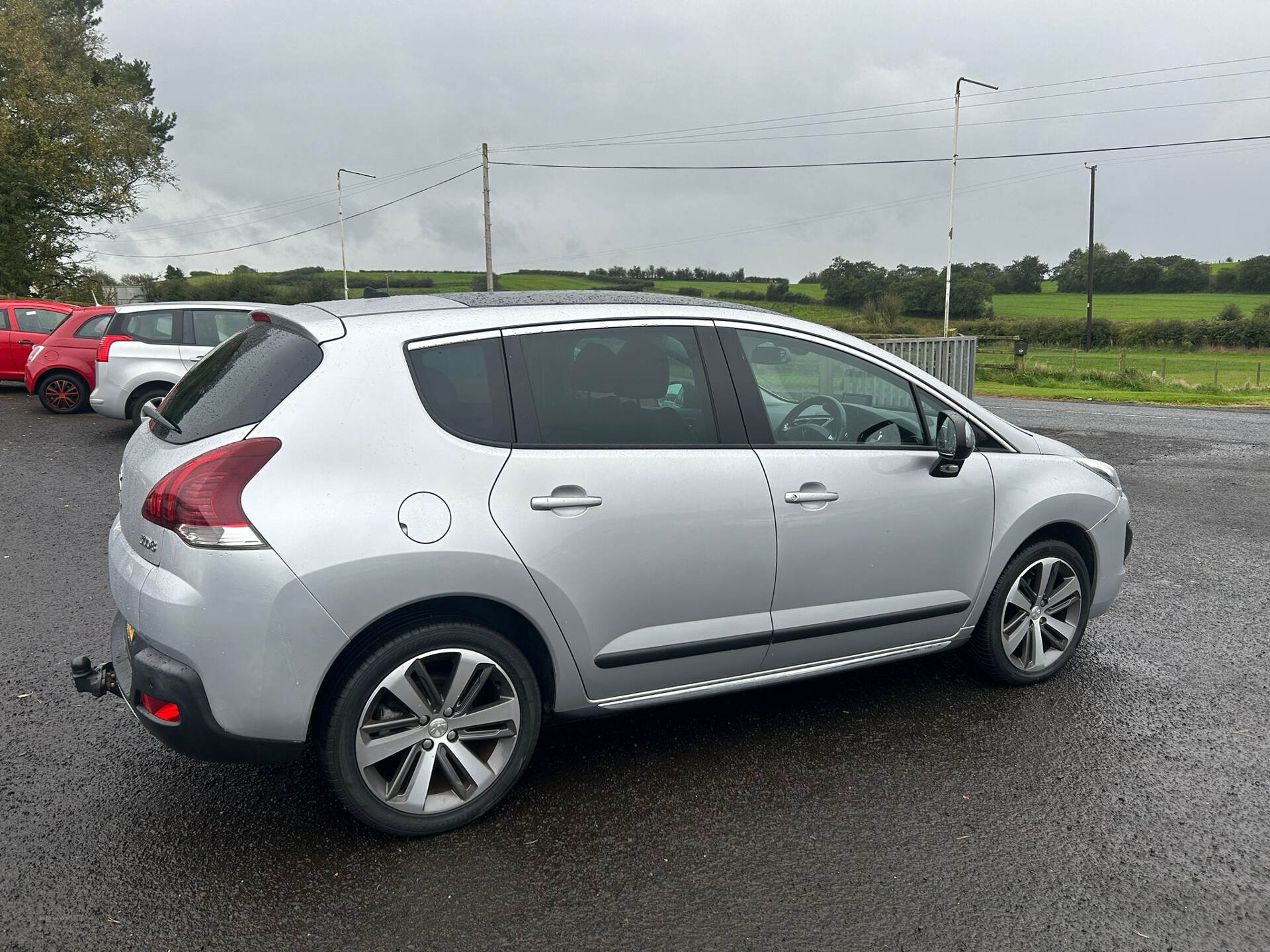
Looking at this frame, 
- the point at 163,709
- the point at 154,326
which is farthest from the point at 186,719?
the point at 154,326

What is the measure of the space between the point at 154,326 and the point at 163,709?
11006 millimetres

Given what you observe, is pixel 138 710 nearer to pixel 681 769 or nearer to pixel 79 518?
pixel 681 769

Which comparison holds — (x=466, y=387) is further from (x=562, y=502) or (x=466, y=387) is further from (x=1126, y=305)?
(x=1126, y=305)

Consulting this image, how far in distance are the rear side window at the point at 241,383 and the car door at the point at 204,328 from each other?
9632mm

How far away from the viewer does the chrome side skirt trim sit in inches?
144

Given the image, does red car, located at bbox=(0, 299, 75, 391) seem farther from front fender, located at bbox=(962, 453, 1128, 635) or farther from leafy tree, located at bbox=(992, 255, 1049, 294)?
leafy tree, located at bbox=(992, 255, 1049, 294)

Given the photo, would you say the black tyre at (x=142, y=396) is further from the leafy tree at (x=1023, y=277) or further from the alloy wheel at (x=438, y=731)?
the leafy tree at (x=1023, y=277)

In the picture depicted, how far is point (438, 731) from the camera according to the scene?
328 cm

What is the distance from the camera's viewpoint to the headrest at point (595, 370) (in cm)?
358

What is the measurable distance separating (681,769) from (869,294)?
156 ft

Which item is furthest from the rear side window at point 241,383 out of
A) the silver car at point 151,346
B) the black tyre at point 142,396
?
the black tyre at point 142,396

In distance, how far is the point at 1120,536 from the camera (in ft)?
15.9

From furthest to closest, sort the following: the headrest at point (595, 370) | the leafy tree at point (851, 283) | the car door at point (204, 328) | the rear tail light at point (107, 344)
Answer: the leafy tree at point (851, 283), the car door at point (204, 328), the rear tail light at point (107, 344), the headrest at point (595, 370)

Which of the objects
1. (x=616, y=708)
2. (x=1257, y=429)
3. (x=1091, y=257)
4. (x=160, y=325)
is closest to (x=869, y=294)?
(x=1091, y=257)
